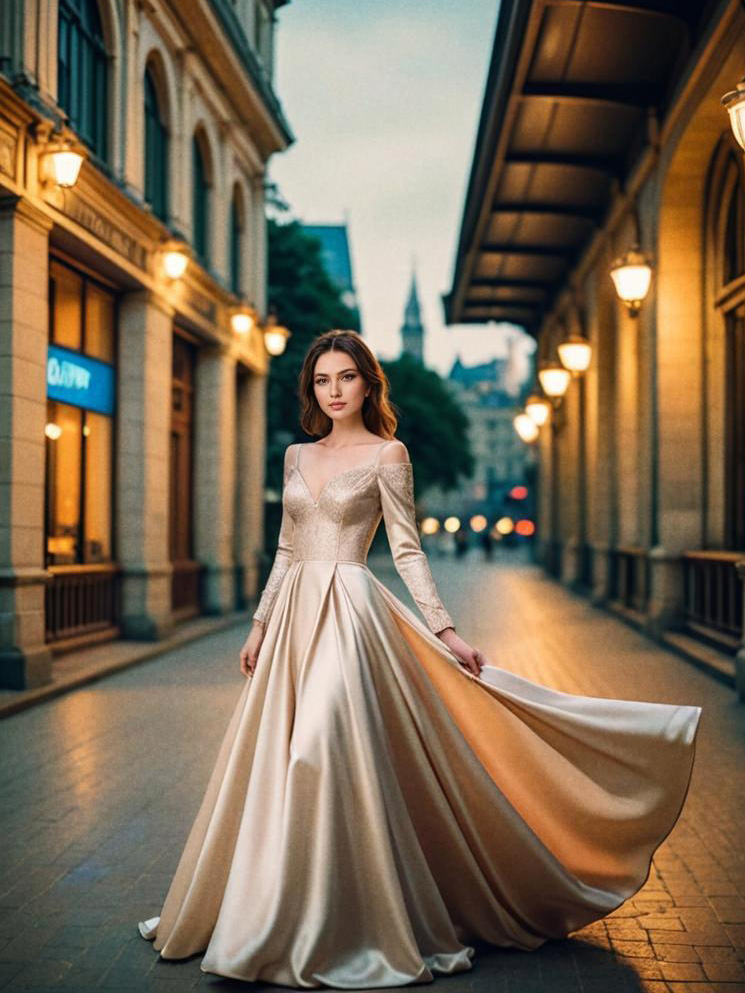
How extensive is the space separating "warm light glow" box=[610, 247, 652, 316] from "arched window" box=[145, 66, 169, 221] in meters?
6.81

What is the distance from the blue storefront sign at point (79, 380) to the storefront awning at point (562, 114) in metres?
5.76

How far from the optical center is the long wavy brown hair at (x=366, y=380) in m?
4.06

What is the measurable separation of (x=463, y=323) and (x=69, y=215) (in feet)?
61.4

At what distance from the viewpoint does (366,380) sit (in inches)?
161

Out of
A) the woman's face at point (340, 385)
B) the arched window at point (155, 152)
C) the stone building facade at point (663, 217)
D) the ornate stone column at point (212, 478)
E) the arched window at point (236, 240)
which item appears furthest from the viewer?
the arched window at point (236, 240)

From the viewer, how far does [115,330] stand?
14.3 metres

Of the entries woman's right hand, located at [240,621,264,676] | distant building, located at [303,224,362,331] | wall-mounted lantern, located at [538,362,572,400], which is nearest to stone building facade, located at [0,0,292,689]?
wall-mounted lantern, located at [538,362,572,400]

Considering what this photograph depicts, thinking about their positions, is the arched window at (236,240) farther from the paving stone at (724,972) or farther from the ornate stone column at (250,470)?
the paving stone at (724,972)

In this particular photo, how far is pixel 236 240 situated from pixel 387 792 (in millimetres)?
18685

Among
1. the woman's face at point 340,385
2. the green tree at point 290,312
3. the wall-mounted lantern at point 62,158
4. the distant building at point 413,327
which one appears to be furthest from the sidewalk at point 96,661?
the distant building at point 413,327

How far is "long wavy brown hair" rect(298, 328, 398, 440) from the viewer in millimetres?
4062

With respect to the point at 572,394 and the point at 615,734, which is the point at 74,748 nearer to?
the point at 615,734

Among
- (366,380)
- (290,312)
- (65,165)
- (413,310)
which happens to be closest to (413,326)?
(413,310)

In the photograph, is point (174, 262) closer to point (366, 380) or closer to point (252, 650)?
point (366, 380)
